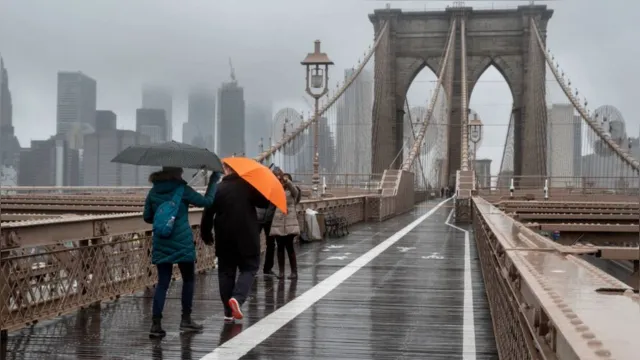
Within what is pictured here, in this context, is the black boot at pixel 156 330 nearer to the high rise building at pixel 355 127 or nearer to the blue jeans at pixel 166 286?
the blue jeans at pixel 166 286

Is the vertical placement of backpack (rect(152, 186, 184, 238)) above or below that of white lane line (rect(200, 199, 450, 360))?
above

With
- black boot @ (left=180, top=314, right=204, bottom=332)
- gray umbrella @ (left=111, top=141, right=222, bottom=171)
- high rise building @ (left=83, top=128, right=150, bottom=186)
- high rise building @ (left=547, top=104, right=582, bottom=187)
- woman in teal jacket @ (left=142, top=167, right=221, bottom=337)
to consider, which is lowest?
black boot @ (left=180, top=314, right=204, bottom=332)

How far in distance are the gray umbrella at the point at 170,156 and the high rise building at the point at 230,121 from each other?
17634mm

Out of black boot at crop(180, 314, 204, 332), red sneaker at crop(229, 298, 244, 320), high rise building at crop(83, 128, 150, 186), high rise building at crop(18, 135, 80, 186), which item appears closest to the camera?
black boot at crop(180, 314, 204, 332)

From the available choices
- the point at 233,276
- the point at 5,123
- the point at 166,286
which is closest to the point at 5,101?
the point at 5,123

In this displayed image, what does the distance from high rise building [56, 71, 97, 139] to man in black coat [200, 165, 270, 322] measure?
2.05m

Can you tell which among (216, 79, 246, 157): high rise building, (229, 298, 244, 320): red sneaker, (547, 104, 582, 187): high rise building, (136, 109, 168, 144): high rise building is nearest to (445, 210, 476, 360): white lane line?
(229, 298, 244, 320): red sneaker

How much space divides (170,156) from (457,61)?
78.4m

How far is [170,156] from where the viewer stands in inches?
293

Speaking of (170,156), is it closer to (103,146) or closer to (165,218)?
(165,218)

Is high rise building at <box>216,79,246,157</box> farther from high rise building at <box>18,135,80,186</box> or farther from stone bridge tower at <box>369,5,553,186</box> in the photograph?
stone bridge tower at <box>369,5,553,186</box>

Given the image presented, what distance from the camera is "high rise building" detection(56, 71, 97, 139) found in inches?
356

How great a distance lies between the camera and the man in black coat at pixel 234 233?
8.14 m

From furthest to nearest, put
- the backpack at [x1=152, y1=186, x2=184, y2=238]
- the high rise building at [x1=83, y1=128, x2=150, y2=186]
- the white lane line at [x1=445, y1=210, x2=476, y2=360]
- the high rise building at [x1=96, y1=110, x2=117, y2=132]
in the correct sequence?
the high rise building at [x1=83, y1=128, x2=150, y2=186], the high rise building at [x1=96, y1=110, x2=117, y2=132], the backpack at [x1=152, y1=186, x2=184, y2=238], the white lane line at [x1=445, y1=210, x2=476, y2=360]
